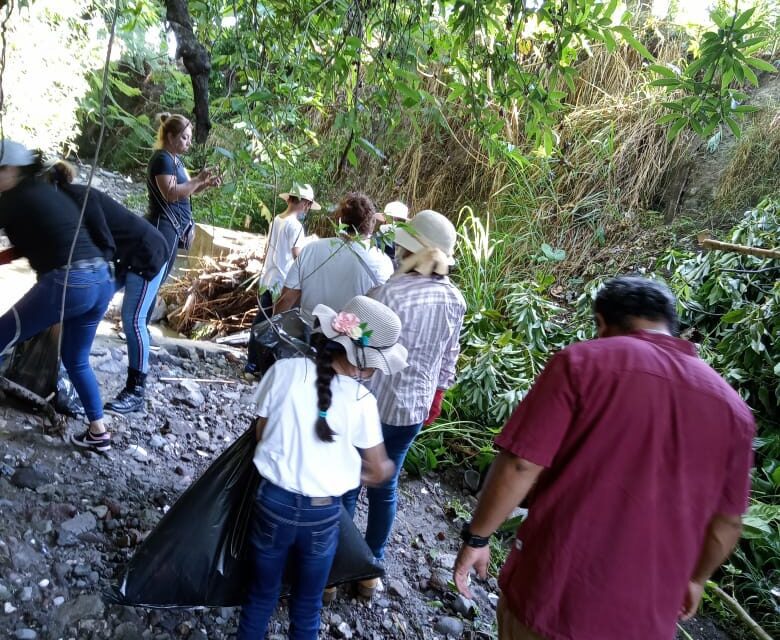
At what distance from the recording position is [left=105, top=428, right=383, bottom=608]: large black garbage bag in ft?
6.52

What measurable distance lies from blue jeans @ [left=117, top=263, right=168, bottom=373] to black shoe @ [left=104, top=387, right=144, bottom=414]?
0.17 meters

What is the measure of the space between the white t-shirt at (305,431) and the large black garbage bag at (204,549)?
0.86ft

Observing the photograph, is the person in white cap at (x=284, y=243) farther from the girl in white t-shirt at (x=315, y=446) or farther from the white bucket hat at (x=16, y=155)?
the girl in white t-shirt at (x=315, y=446)

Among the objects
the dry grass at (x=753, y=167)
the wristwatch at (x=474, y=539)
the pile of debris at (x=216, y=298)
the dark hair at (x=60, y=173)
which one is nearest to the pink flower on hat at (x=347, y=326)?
the wristwatch at (x=474, y=539)

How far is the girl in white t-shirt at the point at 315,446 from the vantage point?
70.4 inches

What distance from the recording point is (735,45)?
1986 millimetres

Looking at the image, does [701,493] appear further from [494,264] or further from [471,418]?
[494,264]

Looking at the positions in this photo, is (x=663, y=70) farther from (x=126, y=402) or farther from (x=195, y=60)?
(x=126, y=402)

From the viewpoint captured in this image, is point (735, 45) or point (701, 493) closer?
point (701, 493)

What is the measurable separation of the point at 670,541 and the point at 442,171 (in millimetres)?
6491

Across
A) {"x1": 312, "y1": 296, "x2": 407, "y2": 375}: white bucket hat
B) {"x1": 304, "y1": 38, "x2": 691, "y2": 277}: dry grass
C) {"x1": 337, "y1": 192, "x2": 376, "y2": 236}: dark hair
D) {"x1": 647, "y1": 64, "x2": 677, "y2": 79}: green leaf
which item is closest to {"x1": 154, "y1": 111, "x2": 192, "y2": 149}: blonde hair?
{"x1": 337, "y1": 192, "x2": 376, "y2": 236}: dark hair

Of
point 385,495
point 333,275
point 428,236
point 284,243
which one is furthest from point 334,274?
point 284,243

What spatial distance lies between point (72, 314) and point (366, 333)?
169 cm

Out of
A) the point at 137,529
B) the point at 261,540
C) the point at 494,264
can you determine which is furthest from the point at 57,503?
the point at 494,264
